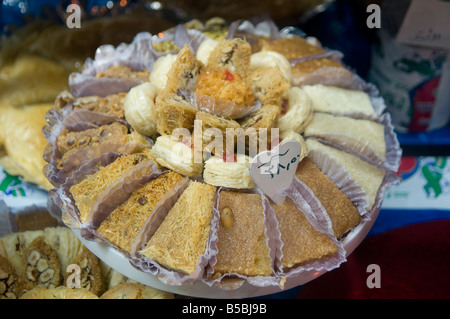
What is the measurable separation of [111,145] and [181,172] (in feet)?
0.85

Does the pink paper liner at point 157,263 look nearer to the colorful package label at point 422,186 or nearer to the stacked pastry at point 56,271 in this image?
the stacked pastry at point 56,271

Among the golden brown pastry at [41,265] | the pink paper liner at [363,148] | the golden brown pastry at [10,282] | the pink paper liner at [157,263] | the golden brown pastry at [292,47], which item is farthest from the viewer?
the golden brown pastry at [292,47]

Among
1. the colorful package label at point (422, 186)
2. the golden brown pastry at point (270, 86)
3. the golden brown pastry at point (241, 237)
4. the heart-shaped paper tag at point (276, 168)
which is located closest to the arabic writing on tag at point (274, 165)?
the heart-shaped paper tag at point (276, 168)

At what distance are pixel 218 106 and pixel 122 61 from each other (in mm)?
639

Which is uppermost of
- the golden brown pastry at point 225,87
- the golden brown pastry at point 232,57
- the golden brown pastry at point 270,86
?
the golden brown pastry at point 232,57

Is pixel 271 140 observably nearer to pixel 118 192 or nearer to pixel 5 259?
pixel 118 192

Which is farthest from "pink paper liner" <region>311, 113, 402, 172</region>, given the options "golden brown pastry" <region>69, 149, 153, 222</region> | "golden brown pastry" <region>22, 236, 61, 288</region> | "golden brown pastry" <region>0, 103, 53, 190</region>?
"golden brown pastry" <region>0, 103, 53, 190</region>

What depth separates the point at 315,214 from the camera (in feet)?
4.18

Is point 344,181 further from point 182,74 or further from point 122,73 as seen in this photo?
point 122,73

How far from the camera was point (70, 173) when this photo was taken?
4.47 feet

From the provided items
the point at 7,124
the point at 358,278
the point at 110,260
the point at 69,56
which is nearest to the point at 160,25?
the point at 69,56

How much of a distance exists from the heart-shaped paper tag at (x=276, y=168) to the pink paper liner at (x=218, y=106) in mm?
191

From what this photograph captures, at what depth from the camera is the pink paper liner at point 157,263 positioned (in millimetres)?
1102

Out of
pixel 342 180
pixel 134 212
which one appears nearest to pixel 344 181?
pixel 342 180
